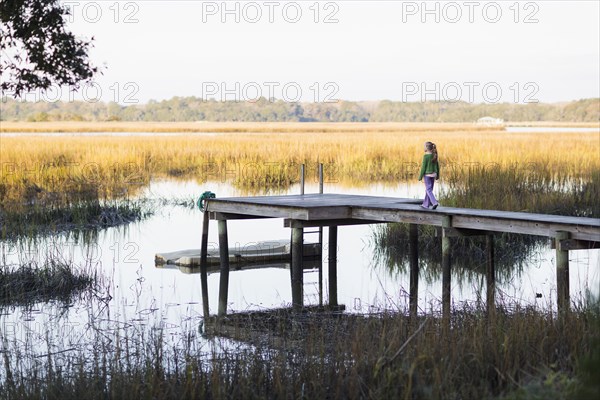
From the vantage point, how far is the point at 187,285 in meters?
11.9

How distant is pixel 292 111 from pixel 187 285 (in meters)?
118

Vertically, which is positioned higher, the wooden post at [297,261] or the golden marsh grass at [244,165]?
the golden marsh grass at [244,165]

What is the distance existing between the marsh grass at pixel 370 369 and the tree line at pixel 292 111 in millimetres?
117700

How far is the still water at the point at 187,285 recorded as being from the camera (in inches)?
361

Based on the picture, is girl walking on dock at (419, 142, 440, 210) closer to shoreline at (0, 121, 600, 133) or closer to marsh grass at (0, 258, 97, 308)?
marsh grass at (0, 258, 97, 308)

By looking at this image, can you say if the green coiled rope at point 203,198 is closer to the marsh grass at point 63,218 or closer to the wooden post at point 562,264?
the marsh grass at point 63,218

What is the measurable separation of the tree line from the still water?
108625 millimetres

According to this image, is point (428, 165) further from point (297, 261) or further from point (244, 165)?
point (244, 165)

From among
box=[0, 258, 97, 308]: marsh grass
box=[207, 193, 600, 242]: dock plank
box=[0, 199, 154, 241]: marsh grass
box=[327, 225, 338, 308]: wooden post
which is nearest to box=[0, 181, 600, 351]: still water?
box=[327, 225, 338, 308]: wooden post

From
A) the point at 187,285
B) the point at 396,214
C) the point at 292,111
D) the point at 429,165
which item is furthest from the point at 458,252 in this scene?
the point at 292,111

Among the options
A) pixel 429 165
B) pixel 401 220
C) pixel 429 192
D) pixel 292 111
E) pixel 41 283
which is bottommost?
pixel 41 283

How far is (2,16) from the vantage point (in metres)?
13.3

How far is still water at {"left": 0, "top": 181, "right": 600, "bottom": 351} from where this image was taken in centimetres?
917

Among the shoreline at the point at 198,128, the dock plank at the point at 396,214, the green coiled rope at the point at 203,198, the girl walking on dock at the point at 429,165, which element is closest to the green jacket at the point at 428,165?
the girl walking on dock at the point at 429,165
